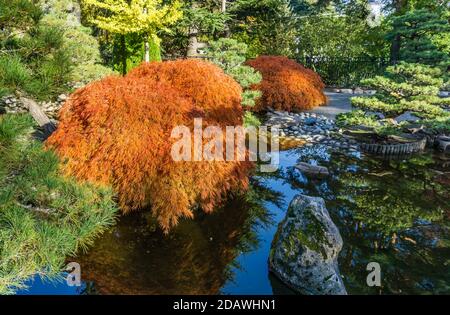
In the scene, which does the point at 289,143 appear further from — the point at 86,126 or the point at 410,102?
the point at 86,126

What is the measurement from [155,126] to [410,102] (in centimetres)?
544

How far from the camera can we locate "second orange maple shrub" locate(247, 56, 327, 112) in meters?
11.3

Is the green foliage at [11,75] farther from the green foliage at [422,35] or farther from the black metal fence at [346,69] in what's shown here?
the black metal fence at [346,69]

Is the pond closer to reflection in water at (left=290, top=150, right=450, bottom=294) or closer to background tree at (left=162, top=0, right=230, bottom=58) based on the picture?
reflection in water at (left=290, top=150, right=450, bottom=294)

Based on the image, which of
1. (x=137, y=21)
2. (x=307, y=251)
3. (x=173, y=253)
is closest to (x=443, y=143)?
(x=307, y=251)

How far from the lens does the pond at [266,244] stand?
3.54 m

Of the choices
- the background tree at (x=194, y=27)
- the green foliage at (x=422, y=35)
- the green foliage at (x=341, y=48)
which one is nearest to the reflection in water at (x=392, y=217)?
the green foliage at (x=422, y=35)

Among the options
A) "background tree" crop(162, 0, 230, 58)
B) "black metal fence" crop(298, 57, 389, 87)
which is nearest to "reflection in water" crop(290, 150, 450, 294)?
"background tree" crop(162, 0, 230, 58)

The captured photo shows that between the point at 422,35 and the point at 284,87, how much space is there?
15.5ft

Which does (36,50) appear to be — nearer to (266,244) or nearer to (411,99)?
(266,244)

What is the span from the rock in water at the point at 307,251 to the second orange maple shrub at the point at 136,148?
3.82 ft

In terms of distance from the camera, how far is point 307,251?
11.8 feet

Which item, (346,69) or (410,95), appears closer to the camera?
(410,95)
